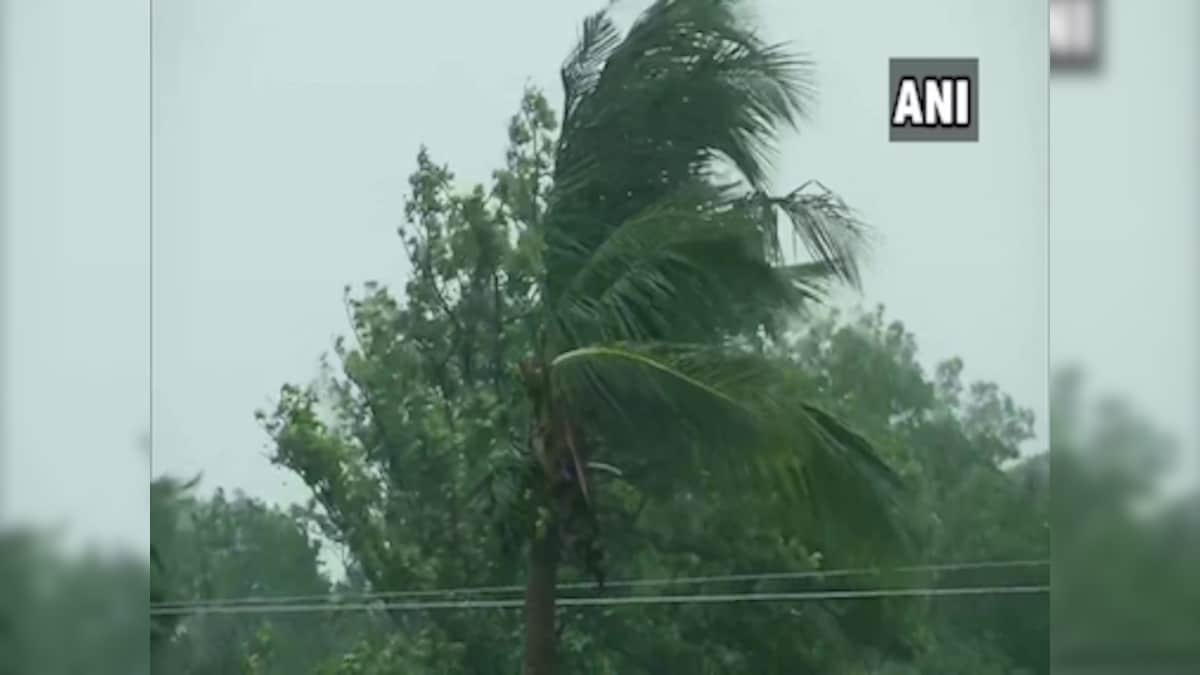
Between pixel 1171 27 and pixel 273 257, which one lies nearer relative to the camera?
pixel 1171 27

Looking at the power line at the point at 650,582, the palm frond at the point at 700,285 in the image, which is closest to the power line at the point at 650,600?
the power line at the point at 650,582

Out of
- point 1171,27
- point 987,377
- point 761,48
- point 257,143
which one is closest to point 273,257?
point 257,143

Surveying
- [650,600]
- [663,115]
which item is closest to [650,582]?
[650,600]

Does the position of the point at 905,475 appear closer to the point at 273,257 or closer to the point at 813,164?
the point at 813,164

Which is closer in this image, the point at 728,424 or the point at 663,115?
the point at 728,424

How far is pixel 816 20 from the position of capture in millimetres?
5777

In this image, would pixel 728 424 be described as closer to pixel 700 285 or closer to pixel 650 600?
pixel 700 285

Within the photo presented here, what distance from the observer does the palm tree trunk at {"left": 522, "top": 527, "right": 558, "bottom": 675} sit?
581 centimetres

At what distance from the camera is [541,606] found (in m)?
5.83

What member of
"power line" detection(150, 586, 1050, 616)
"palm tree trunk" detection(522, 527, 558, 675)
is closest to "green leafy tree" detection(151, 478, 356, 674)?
"power line" detection(150, 586, 1050, 616)

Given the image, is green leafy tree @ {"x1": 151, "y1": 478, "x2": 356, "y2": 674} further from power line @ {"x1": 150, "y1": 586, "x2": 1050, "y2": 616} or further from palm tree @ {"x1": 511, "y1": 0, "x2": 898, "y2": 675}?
palm tree @ {"x1": 511, "y1": 0, "x2": 898, "y2": 675}

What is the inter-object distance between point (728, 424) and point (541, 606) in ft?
2.12

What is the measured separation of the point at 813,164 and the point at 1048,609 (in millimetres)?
1222

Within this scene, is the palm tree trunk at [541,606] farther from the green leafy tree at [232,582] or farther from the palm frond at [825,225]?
the palm frond at [825,225]
